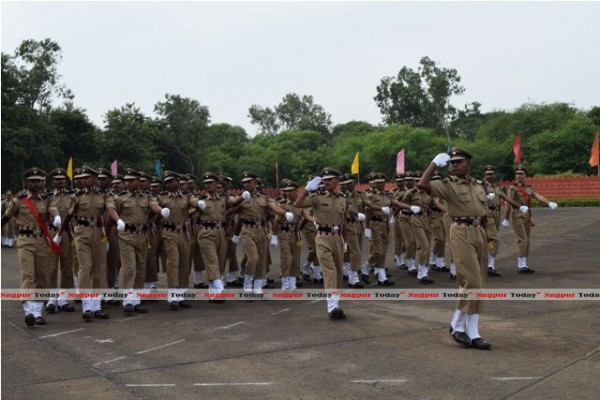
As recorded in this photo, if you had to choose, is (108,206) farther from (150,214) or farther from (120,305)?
(120,305)

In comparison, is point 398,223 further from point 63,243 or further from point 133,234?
point 63,243

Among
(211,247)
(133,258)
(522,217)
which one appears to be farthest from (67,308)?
(522,217)

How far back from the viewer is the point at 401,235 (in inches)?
637

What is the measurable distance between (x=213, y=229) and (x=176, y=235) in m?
0.67

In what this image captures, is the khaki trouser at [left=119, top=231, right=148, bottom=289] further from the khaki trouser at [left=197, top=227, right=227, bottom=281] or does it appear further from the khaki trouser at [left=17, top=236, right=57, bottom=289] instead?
the khaki trouser at [left=17, top=236, right=57, bottom=289]

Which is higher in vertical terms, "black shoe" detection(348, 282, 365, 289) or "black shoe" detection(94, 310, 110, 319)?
"black shoe" detection(348, 282, 365, 289)

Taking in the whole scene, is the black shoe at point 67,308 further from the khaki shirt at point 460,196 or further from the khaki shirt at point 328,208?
the khaki shirt at point 460,196

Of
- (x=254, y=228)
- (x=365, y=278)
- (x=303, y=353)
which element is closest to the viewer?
(x=303, y=353)

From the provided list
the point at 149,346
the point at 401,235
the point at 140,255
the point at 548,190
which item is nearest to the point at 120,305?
the point at 140,255

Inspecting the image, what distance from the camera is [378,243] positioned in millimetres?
14570

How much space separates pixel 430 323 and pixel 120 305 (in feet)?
17.9

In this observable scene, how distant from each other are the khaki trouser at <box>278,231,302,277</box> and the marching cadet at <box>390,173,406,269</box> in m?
2.63

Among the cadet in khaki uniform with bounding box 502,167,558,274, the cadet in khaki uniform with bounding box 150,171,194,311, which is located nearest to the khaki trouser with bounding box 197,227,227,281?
the cadet in khaki uniform with bounding box 150,171,194,311

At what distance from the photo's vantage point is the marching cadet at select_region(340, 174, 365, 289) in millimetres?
13570
